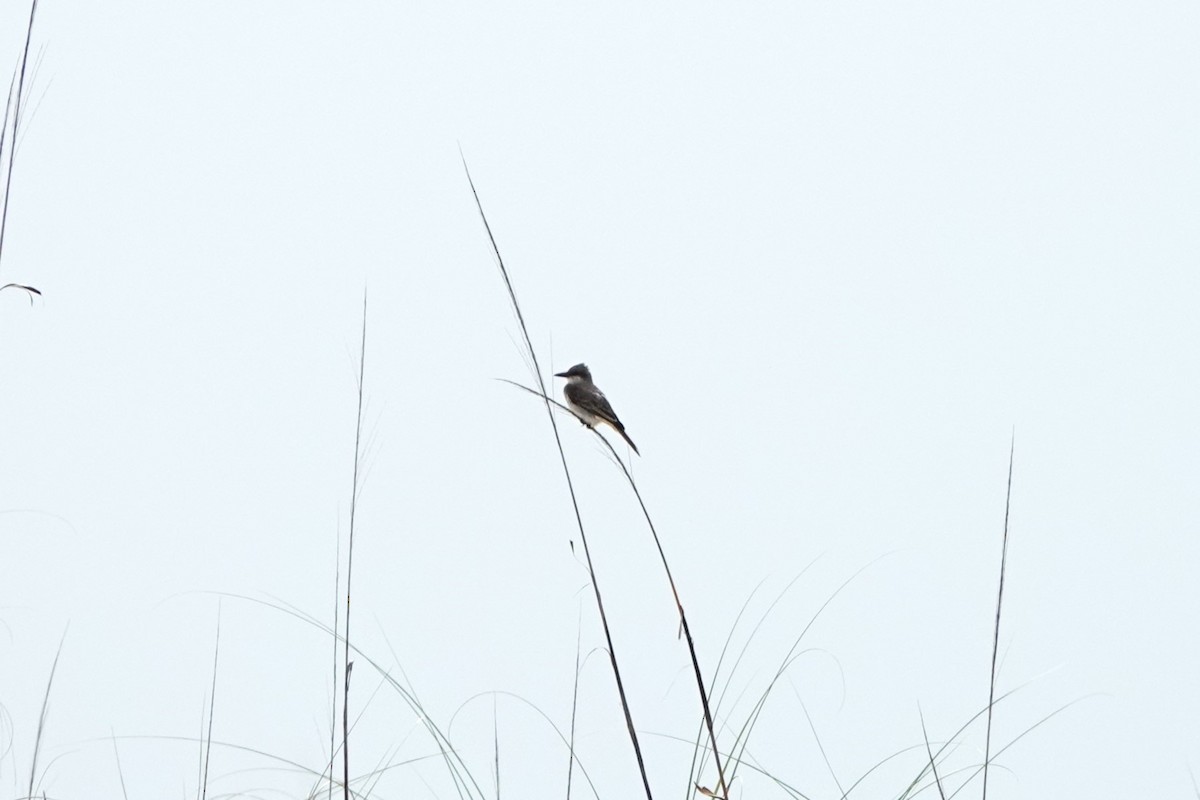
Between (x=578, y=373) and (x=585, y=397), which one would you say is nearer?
(x=585, y=397)

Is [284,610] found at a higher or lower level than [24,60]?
lower

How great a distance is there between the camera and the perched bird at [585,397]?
5708mm

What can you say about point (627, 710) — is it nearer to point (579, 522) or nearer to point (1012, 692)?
point (579, 522)

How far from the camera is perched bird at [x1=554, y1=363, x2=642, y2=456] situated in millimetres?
5708

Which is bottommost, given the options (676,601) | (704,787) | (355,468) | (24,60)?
(704,787)

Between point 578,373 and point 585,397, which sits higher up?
point 578,373

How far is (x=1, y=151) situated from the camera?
3.83 ft

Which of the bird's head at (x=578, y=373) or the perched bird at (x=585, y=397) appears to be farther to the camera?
the bird's head at (x=578, y=373)

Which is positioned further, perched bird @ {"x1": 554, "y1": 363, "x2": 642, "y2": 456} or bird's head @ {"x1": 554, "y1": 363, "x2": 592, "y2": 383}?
bird's head @ {"x1": 554, "y1": 363, "x2": 592, "y2": 383}

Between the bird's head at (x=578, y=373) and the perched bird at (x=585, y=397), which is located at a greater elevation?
the bird's head at (x=578, y=373)

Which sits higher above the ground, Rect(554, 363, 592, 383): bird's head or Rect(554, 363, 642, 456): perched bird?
Rect(554, 363, 592, 383): bird's head

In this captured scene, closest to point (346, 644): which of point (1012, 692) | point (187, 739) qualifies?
point (187, 739)

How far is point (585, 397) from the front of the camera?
6121 mm

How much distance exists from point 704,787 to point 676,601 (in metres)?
0.25
